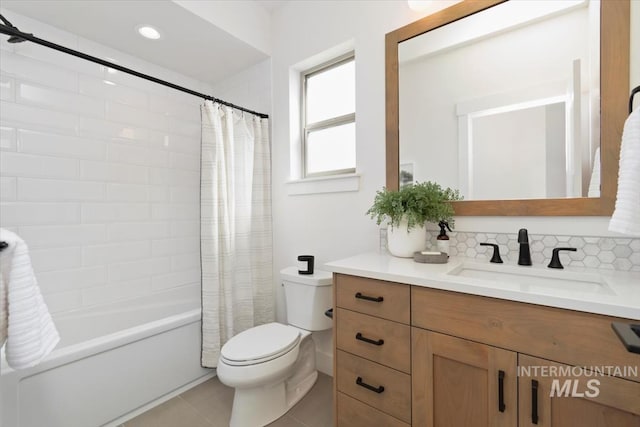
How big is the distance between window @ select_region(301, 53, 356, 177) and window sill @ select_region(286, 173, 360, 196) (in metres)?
0.16

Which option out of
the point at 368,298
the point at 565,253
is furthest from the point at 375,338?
the point at 565,253

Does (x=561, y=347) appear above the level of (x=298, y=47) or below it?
below

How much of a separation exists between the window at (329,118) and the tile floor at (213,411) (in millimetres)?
1486

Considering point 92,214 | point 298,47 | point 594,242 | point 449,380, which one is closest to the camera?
point 449,380

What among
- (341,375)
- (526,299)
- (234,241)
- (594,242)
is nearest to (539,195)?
(594,242)

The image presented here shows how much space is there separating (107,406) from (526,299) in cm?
203

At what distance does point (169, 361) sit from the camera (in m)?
1.76

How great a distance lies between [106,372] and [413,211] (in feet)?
6.02

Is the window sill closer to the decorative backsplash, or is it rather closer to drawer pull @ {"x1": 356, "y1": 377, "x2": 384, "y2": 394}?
the decorative backsplash

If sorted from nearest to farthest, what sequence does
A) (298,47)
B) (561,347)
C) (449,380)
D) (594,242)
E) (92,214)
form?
(561,347), (449,380), (594,242), (92,214), (298,47)

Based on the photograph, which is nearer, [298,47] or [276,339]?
[276,339]

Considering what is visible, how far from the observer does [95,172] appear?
1.96m

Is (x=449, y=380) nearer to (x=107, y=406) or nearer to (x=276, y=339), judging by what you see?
(x=276, y=339)

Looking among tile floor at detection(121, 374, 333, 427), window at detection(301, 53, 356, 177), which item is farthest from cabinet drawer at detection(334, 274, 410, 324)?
window at detection(301, 53, 356, 177)
